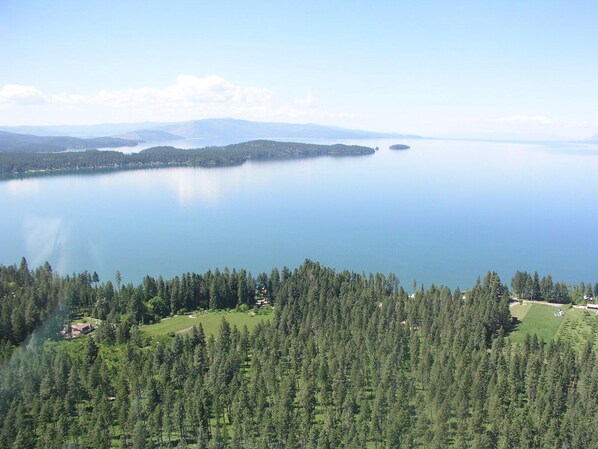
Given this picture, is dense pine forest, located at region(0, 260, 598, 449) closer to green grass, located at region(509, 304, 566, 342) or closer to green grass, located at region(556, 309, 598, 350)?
green grass, located at region(509, 304, 566, 342)

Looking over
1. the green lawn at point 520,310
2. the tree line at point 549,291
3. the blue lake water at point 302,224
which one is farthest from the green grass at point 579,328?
the blue lake water at point 302,224

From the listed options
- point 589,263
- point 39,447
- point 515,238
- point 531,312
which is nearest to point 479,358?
point 531,312

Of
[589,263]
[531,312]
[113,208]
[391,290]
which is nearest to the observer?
[531,312]

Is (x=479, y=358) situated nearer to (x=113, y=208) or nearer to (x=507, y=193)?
(x=113, y=208)

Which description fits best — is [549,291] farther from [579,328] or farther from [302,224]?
[302,224]

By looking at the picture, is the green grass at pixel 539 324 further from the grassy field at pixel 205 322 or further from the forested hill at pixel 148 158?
the forested hill at pixel 148 158

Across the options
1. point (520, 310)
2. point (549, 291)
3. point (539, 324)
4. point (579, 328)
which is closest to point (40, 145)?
point (520, 310)
